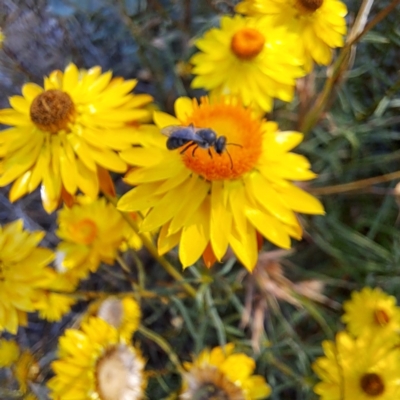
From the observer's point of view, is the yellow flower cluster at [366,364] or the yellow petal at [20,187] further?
the yellow flower cluster at [366,364]

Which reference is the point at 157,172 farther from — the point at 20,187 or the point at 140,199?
the point at 20,187

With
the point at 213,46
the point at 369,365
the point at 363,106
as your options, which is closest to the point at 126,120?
the point at 213,46

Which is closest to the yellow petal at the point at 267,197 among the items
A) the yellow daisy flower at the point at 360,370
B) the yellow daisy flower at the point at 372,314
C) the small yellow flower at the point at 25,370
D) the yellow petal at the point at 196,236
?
the yellow petal at the point at 196,236

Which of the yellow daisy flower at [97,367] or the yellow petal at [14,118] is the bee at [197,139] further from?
the yellow daisy flower at [97,367]

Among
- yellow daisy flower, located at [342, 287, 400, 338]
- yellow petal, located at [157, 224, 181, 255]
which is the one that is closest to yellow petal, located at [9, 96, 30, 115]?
yellow petal, located at [157, 224, 181, 255]

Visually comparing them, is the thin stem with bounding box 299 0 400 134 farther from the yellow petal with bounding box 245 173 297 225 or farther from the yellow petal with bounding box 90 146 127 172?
the yellow petal with bounding box 90 146 127 172

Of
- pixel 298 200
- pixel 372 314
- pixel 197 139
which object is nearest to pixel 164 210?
pixel 197 139
